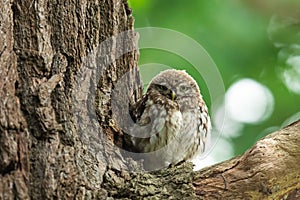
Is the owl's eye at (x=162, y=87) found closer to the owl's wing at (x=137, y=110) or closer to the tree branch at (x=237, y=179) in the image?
the owl's wing at (x=137, y=110)

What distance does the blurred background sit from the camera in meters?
3.60

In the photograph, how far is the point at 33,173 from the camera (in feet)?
5.84

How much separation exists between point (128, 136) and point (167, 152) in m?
0.23

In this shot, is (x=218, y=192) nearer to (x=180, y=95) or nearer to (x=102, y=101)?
(x=102, y=101)

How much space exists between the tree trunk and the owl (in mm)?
126

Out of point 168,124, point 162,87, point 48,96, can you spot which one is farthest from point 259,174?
point 162,87

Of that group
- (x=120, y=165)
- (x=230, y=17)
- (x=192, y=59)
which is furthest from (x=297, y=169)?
(x=230, y=17)

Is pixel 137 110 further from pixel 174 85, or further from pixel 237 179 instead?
pixel 237 179

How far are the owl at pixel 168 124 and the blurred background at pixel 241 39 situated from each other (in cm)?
62

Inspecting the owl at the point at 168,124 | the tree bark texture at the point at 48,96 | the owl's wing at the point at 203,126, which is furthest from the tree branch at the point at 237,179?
the owl's wing at the point at 203,126

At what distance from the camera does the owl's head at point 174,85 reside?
9.04 feet

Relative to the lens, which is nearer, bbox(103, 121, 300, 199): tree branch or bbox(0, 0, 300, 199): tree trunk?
bbox(0, 0, 300, 199): tree trunk

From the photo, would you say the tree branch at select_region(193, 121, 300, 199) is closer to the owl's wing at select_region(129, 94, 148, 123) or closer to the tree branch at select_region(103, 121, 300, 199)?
the tree branch at select_region(103, 121, 300, 199)

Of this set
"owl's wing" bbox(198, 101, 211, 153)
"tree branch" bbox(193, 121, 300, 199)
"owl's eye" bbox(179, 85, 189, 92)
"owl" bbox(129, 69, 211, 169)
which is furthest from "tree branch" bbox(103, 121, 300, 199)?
"owl's eye" bbox(179, 85, 189, 92)
